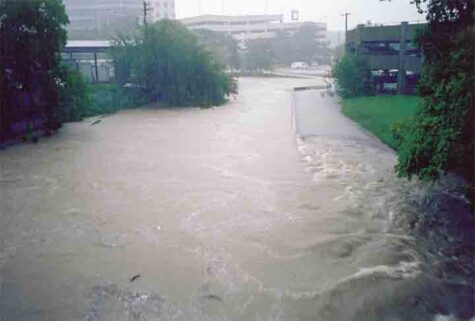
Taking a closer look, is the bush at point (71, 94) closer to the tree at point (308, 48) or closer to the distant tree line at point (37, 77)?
the distant tree line at point (37, 77)

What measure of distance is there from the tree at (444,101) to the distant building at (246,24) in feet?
248

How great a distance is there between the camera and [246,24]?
8688 centimetres

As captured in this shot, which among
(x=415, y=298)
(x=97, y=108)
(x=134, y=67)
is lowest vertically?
(x=415, y=298)

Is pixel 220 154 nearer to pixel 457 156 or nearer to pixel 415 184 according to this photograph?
pixel 415 184

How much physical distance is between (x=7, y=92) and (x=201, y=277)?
13.4 metres

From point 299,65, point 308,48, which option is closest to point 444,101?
point 299,65

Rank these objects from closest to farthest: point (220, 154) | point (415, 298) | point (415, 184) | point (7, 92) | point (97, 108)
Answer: point (415, 298) → point (415, 184) → point (220, 154) → point (7, 92) → point (97, 108)

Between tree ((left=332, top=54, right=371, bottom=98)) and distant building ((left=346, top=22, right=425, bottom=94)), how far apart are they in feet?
Result: 3.55

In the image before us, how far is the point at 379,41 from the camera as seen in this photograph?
30.3 metres

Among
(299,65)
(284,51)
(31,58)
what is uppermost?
(284,51)

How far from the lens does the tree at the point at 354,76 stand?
1152 inches

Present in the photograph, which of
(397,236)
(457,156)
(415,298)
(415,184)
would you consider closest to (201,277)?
(415,298)

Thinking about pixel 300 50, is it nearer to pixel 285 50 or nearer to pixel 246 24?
pixel 285 50

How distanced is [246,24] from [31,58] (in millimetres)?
72986
